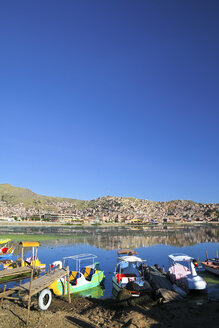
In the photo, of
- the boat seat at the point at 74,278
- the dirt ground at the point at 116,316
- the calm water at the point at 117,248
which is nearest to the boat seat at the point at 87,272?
the boat seat at the point at 74,278

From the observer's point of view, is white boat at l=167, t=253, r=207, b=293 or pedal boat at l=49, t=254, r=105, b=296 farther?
pedal boat at l=49, t=254, r=105, b=296

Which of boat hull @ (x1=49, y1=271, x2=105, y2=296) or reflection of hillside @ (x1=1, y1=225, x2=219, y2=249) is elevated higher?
boat hull @ (x1=49, y1=271, x2=105, y2=296)

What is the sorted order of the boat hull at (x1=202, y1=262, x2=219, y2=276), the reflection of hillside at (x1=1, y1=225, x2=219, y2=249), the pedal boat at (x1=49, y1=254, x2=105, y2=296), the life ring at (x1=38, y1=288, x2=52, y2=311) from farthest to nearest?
1. the reflection of hillside at (x1=1, y1=225, x2=219, y2=249)
2. the boat hull at (x1=202, y1=262, x2=219, y2=276)
3. the pedal boat at (x1=49, y1=254, x2=105, y2=296)
4. the life ring at (x1=38, y1=288, x2=52, y2=311)

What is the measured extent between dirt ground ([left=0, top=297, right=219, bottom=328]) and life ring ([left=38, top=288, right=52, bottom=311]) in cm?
37

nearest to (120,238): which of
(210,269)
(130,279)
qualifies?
(210,269)

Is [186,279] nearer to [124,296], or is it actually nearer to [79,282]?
[124,296]

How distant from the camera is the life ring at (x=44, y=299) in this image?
648 inches

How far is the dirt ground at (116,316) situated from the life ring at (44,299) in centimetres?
37

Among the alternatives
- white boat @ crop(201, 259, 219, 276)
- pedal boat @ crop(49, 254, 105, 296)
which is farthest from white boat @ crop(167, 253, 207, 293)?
white boat @ crop(201, 259, 219, 276)

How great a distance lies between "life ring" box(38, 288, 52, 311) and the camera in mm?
16447

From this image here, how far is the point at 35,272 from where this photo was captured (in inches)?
962

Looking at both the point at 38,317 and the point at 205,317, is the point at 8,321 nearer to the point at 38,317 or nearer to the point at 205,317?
the point at 38,317

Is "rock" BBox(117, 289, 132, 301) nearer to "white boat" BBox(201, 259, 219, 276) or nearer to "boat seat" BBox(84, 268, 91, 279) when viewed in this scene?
"boat seat" BBox(84, 268, 91, 279)

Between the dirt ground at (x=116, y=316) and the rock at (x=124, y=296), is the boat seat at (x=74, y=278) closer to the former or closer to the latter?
the dirt ground at (x=116, y=316)
